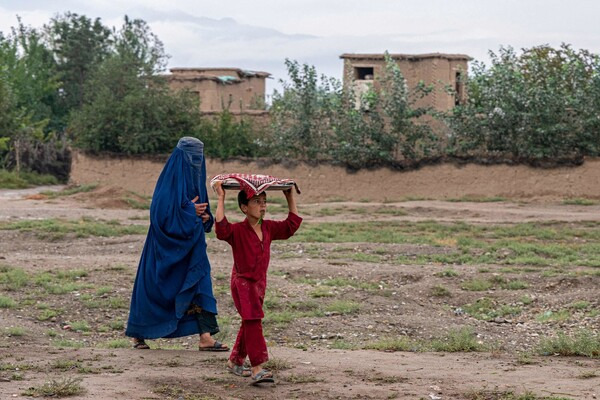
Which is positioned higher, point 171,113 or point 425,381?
point 171,113

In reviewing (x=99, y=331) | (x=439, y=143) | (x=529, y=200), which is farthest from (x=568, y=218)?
(x=99, y=331)

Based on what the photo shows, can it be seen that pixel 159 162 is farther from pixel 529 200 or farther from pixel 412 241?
pixel 412 241

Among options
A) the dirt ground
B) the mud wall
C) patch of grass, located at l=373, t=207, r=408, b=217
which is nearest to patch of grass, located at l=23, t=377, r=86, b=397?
the dirt ground

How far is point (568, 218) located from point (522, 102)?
5.66m

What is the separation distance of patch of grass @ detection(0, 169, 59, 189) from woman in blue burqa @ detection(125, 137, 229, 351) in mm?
23154

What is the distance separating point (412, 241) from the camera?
57.8 feet

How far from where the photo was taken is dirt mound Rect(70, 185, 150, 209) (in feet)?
78.9

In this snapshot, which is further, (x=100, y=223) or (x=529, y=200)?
(x=529, y=200)

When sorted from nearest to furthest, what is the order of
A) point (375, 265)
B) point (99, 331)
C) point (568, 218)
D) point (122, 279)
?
point (99, 331), point (122, 279), point (375, 265), point (568, 218)

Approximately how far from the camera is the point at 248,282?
716cm

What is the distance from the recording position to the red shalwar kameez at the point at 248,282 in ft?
23.1

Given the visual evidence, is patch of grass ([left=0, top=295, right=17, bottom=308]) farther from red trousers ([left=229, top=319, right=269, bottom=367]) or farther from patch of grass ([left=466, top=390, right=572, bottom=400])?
patch of grass ([left=466, top=390, right=572, bottom=400])

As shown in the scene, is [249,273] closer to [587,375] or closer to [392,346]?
[392,346]

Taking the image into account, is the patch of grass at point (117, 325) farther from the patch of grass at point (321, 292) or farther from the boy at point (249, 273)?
the boy at point (249, 273)
